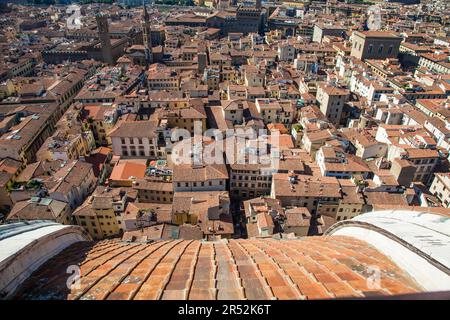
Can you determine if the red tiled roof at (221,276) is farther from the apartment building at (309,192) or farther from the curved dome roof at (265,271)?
the apartment building at (309,192)

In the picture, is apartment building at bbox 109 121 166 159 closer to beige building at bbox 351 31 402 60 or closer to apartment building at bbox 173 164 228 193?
apartment building at bbox 173 164 228 193

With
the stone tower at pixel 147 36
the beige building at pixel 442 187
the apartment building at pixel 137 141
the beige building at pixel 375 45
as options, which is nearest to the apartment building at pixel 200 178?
the apartment building at pixel 137 141

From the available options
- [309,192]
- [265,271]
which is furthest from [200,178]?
[265,271]

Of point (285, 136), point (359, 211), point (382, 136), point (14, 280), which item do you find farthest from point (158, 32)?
point (14, 280)

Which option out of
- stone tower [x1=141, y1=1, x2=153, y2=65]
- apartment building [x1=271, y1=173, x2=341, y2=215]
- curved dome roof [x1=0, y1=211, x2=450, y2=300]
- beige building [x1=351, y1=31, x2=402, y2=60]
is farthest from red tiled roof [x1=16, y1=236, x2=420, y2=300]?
beige building [x1=351, y1=31, x2=402, y2=60]

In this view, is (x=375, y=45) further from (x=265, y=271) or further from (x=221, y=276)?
(x=221, y=276)

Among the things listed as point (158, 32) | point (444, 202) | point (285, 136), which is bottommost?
point (444, 202)
